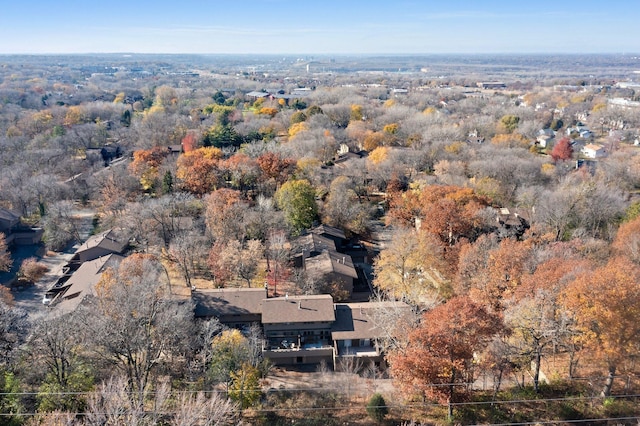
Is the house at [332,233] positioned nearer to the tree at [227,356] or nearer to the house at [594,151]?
the tree at [227,356]

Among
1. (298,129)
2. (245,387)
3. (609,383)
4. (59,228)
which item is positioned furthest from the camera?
(298,129)

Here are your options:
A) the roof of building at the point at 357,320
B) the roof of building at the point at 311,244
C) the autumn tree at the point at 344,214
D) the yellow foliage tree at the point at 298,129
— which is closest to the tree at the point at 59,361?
the roof of building at the point at 357,320

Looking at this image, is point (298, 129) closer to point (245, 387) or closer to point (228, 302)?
point (228, 302)

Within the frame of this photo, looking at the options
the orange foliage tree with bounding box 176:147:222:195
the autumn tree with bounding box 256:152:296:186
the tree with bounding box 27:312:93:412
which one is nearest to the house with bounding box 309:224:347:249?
the autumn tree with bounding box 256:152:296:186

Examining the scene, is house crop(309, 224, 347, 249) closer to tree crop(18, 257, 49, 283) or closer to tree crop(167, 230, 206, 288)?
tree crop(167, 230, 206, 288)

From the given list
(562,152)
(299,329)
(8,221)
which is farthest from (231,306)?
(562,152)

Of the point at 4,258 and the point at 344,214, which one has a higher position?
the point at 344,214

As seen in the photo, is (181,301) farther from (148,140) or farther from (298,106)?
(298,106)
